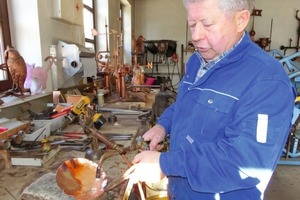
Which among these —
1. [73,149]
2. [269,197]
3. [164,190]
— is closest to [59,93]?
[73,149]

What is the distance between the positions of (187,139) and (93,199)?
332 mm

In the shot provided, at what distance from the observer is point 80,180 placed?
0.80 metres

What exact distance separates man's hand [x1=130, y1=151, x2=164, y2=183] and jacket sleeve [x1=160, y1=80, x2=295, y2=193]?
9 centimetres

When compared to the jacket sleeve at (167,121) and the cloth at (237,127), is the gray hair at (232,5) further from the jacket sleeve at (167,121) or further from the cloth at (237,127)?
the jacket sleeve at (167,121)

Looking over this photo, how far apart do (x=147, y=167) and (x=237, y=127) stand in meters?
0.28

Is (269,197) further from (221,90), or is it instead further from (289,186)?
(221,90)

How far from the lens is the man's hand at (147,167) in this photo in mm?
679

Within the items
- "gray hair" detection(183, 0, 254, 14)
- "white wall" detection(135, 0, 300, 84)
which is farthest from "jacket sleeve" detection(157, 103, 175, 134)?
"white wall" detection(135, 0, 300, 84)

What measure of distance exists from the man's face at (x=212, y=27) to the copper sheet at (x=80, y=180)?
0.55 meters

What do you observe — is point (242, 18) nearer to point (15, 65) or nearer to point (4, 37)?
point (15, 65)

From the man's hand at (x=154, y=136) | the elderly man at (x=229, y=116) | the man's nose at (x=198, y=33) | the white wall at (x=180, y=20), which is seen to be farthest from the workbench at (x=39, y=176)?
the white wall at (x=180, y=20)

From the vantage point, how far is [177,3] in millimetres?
5891

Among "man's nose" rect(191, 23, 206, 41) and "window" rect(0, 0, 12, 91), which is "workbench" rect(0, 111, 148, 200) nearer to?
→ "man's nose" rect(191, 23, 206, 41)

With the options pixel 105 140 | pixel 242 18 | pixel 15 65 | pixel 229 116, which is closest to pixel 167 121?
pixel 105 140
